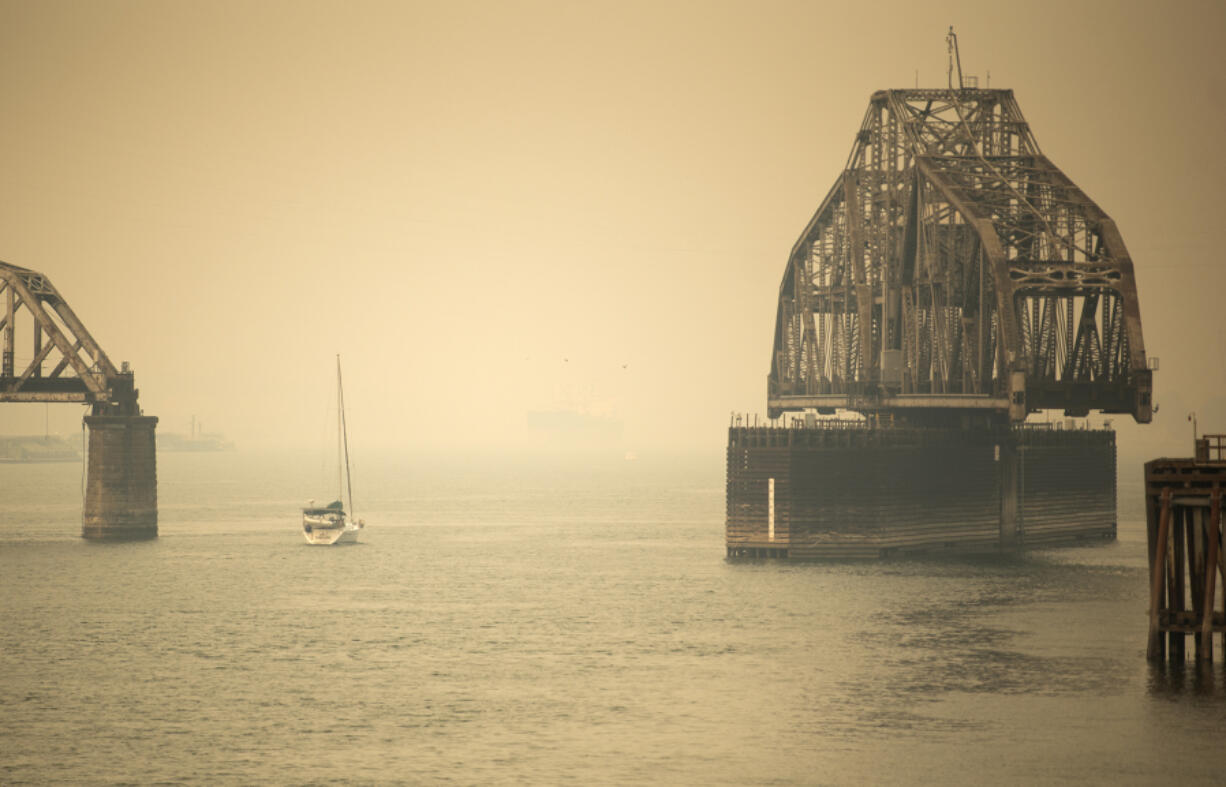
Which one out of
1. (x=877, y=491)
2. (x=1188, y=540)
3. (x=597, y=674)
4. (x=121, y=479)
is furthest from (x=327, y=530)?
(x=1188, y=540)

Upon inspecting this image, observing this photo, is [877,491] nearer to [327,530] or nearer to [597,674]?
[597,674]

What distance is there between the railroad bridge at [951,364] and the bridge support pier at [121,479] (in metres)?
40.4

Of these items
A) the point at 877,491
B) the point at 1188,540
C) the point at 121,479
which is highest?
the point at 121,479

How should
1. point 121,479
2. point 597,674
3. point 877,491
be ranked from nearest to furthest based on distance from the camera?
point 597,674 < point 877,491 < point 121,479

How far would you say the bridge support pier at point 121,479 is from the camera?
10675cm

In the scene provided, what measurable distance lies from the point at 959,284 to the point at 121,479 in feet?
190

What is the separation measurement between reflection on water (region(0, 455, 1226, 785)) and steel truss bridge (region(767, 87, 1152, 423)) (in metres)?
11.9

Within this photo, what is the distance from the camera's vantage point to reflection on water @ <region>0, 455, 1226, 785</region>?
4775 cm

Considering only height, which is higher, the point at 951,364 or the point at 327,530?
the point at 951,364

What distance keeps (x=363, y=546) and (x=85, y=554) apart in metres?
23.1

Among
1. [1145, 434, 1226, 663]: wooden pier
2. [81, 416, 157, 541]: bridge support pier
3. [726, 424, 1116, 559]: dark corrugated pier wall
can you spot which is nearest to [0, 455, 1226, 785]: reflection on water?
[726, 424, 1116, 559]: dark corrugated pier wall

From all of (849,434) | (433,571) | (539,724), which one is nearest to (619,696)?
(539,724)

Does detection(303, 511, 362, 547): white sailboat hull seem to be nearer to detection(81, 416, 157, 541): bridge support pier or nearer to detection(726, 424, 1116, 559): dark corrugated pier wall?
detection(81, 416, 157, 541): bridge support pier

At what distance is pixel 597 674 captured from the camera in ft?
202
